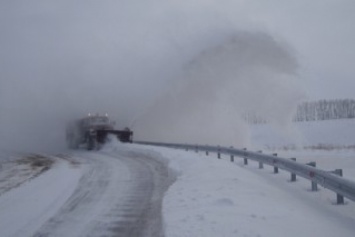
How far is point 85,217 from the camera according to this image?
9344 mm

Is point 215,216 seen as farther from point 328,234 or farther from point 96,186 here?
point 96,186

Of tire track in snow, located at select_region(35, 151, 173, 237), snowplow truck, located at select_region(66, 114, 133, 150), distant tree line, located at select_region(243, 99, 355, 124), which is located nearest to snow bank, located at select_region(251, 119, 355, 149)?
snowplow truck, located at select_region(66, 114, 133, 150)

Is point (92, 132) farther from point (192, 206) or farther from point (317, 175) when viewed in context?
point (192, 206)

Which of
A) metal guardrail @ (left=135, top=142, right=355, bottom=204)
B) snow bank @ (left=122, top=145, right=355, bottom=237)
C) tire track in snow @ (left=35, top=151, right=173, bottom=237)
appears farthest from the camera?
metal guardrail @ (left=135, top=142, right=355, bottom=204)

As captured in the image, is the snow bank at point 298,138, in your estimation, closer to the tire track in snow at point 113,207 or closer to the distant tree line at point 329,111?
the tire track in snow at point 113,207

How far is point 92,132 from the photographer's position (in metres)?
35.1

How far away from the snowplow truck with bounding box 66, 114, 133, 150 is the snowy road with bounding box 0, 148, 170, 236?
58.2ft

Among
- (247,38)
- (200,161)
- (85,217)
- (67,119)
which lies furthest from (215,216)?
(67,119)

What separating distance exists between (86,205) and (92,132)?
81.5 ft

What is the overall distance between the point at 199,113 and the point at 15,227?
32886 mm

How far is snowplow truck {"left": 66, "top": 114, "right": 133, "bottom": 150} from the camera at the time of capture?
115ft

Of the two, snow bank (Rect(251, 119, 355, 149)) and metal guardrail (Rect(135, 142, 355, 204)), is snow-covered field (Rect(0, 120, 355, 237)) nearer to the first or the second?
metal guardrail (Rect(135, 142, 355, 204))

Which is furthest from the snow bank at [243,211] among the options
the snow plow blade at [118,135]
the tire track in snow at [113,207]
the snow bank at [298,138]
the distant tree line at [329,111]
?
the distant tree line at [329,111]

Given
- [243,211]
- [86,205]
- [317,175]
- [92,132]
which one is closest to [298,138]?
[92,132]
